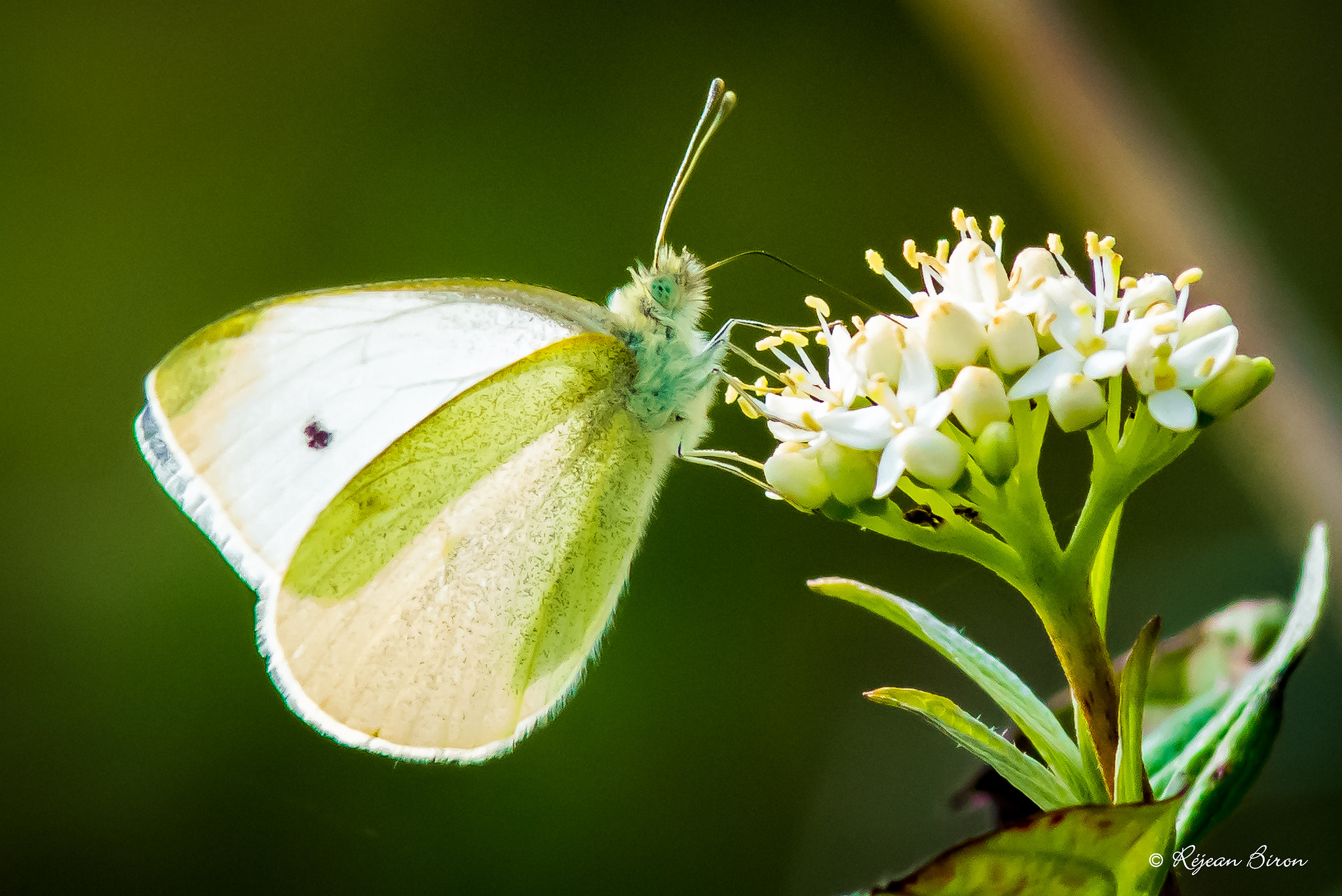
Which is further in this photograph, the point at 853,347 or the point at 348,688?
the point at 348,688

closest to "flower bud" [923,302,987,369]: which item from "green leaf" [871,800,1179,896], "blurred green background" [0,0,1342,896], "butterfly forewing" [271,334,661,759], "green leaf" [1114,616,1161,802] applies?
"green leaf" [1114,616,1161,802]

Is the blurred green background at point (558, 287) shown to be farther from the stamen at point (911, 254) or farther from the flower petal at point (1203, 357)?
the flower petal at point (1203, 357)

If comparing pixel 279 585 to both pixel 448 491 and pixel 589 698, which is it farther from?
pixel 589 698

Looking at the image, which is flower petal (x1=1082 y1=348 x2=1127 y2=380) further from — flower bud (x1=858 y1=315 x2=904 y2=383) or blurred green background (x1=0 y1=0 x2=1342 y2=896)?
blurred green background (x1=0 y1=0 x2=1342 y2=896)

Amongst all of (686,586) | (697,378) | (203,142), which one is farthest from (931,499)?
(203,142)

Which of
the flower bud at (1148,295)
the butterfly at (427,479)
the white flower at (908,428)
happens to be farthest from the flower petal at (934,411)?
the butterfly at (427,479)

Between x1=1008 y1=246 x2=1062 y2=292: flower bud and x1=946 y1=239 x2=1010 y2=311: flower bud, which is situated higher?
x1=946 y1=239 x2=1010 y2=311: flower bud

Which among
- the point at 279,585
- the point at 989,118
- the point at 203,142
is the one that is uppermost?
the point at 203,142

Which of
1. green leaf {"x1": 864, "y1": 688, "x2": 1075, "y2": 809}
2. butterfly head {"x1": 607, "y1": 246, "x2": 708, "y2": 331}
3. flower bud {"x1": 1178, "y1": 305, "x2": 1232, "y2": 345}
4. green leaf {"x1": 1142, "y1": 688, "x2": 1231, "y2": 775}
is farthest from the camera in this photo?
butterfly head {"x1": 607, "y1": 246, "x2": 708, "y2": 331}
